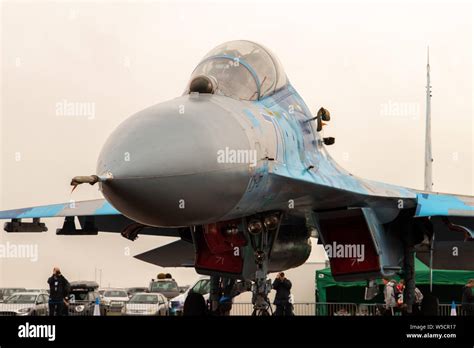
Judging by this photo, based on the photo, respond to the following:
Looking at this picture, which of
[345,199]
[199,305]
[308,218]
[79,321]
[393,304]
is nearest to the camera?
[79,321]

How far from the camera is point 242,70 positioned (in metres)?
9.69

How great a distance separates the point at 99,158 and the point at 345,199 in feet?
12.3

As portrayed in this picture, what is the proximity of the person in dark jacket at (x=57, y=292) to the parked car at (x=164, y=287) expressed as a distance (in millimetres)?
13539

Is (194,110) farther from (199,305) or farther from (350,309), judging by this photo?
(350,309)

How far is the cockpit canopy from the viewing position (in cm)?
939

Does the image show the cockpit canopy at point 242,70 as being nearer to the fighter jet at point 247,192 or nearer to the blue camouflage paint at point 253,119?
the fighter jet at point 247,192

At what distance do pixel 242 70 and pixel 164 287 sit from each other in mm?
21593

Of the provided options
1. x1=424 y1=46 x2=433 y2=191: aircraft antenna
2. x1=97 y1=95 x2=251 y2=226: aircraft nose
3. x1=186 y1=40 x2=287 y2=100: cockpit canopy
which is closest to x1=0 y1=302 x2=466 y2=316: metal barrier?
x1=424 y1=46 x2=433 y2=191: aircraft antenna

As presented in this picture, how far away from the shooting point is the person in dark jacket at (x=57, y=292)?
1605cm

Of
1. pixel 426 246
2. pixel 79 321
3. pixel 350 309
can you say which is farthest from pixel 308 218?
pixel 350 309

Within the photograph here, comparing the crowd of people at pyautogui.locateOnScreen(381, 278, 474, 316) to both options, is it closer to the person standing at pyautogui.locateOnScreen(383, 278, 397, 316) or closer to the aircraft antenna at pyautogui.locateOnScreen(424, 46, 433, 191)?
the person standing at pyautogui.locateOnScreen(383, 278, 397, 316)

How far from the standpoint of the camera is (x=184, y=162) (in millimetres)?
7316

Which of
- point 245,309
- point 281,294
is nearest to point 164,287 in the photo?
point 245,309

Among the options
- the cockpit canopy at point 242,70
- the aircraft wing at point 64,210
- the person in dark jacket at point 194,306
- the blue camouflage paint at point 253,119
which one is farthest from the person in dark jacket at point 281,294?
the blue camouflage paint at point 253,119
